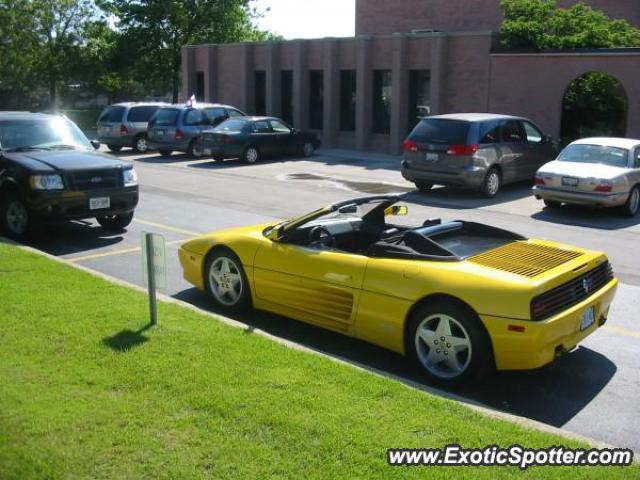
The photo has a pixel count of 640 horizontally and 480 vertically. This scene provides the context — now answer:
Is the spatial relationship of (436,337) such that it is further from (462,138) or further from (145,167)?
(145,167)

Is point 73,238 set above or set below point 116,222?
below

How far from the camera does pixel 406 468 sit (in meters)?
4.05

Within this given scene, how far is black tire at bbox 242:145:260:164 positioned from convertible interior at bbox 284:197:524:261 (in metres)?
15.9

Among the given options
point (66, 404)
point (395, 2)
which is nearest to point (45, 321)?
point (66, 404)

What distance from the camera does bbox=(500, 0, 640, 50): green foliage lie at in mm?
22516

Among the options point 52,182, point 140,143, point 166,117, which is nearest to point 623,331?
point 52,182

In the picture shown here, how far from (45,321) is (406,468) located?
3774 mm

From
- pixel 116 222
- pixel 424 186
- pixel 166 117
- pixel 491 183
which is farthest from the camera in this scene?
pixel 166 117

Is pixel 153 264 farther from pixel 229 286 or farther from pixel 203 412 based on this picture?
pixel 203 412

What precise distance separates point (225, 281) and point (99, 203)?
4.20 metres

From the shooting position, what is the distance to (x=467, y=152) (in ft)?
51.9

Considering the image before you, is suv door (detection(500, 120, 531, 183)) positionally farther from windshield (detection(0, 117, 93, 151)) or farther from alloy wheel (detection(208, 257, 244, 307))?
Answer: alloy wheel (detection(208, 257, 244, 307))

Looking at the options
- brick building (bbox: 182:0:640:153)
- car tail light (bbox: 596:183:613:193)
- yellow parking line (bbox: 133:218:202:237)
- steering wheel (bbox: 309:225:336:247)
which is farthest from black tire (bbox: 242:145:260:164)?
steering wheel (bbox: 309:225:336:247)

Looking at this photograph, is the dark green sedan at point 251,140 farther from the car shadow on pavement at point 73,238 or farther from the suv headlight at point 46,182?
the suv headlight at point 46,182
